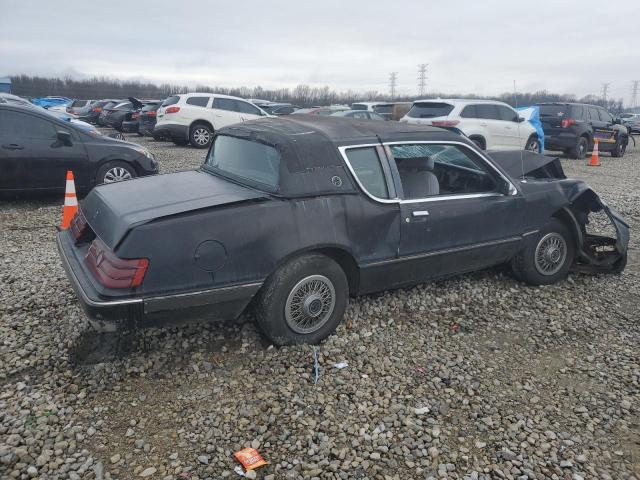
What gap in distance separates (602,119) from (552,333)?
1593 cm

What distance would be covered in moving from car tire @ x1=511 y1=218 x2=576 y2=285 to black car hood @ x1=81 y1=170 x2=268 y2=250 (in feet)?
9.19

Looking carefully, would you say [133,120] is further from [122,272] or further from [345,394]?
[345,394]

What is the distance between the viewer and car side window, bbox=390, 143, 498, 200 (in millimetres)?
4227

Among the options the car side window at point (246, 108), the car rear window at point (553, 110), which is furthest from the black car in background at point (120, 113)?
the car rear window at point (553, 110)

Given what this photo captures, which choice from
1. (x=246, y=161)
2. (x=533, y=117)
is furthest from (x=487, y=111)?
(x=246, y=161)

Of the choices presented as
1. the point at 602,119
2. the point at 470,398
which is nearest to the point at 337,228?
the point at 470,398

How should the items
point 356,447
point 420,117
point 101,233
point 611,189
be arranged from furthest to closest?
1. point 420,117
2. point 611,189
3. point 101,233
4. point 356,447

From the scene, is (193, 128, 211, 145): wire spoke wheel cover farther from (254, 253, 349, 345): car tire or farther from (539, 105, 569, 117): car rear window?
(254, 253, 349, 345): car tire

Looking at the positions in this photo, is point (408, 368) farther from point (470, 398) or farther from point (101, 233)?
point (101, 233)

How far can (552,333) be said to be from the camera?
4.10 metres

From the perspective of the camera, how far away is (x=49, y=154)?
24.0ft

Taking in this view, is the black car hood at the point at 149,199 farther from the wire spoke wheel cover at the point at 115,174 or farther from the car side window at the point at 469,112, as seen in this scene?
the car side window at the point at 469,112

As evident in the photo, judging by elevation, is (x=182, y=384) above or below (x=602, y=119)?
below

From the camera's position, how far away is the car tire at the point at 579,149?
15688 mm
